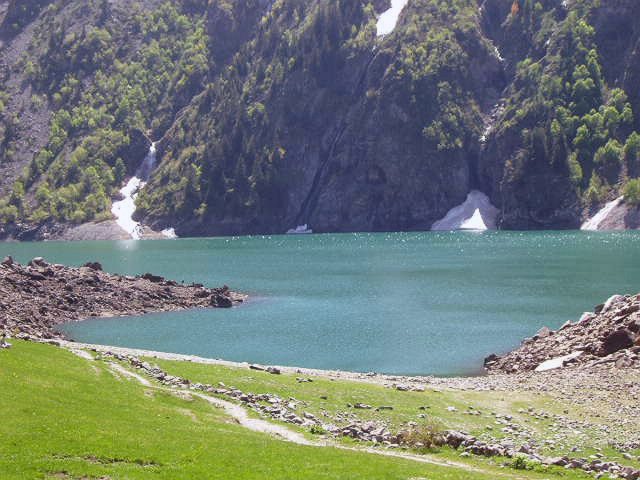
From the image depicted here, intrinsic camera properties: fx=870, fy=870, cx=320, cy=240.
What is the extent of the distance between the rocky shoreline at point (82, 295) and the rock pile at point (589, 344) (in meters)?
41.7

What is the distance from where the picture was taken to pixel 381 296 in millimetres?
100688

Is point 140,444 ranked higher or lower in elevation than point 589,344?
higher

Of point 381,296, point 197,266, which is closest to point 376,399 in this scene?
point 381,296

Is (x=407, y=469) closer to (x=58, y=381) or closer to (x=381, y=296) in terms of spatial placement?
(x=58, y=381)

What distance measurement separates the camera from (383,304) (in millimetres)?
93750

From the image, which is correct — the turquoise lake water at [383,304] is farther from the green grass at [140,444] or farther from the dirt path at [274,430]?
the green grass at [140,444]

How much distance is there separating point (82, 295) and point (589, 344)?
5852 cm

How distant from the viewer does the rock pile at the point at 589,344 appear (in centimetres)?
5138

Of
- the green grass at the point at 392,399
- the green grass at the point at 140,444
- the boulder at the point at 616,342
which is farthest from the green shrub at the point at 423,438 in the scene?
the boulder at the point at 616,342

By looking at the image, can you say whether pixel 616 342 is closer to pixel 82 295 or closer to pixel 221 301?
pixel 221 301

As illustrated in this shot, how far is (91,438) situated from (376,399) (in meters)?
17.4

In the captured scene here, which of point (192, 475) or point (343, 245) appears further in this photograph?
point (343, 245)

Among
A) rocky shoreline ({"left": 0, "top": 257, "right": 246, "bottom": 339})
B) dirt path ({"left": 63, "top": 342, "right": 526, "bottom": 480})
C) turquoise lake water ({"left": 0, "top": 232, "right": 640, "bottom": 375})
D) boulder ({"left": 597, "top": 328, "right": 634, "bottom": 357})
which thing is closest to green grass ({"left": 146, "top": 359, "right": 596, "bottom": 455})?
dirt path ({"left": 63, "top": 342, "right": 526, "bottom": 480})

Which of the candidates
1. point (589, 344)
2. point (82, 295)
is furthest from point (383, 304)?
point (589, 344)
